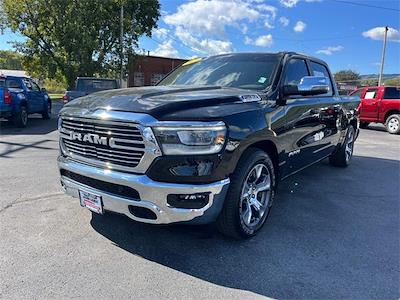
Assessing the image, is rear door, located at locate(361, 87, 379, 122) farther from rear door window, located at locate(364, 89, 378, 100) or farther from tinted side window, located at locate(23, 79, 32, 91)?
tinted side window, located at locate(23, 79, 32, 91)

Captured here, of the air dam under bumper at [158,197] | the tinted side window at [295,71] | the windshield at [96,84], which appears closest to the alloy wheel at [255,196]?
the air dam under bumper at [158,197]

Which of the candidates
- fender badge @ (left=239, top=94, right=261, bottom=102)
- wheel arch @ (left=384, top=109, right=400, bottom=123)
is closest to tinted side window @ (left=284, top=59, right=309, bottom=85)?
fender badge @ (left=239, top=94, right=261, bottom=102)

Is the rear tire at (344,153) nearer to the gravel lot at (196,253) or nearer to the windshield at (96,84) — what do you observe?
the gravel lot at (196,253)

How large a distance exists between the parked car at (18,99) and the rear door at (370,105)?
1283cm

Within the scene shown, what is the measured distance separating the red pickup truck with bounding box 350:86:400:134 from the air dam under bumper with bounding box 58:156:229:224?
43.0ft

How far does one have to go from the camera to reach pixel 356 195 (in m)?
5.39

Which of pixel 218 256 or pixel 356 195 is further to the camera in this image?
pixel 356 195

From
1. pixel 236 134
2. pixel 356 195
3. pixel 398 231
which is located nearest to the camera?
pixel 236 134

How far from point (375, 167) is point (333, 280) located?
5.17 m

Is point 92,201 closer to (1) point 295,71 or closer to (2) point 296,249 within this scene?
(2) point 296,249

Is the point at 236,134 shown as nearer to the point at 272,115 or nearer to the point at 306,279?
the point at 272,115

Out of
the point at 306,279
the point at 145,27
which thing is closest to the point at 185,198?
the point at 306,279

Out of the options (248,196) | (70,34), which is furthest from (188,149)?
(70,34)

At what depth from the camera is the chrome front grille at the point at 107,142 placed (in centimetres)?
298
